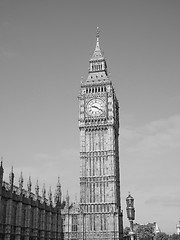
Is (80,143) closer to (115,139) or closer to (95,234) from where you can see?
(115,139)

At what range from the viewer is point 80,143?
292ft

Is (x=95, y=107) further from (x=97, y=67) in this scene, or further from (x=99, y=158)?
(x=97, y=67)

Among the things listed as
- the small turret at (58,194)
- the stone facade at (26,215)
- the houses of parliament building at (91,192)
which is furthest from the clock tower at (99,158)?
the small turret at (58,194)

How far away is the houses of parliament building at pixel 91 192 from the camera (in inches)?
3036

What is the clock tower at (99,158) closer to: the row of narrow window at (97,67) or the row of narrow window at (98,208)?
the row of narrow window at (98,208)

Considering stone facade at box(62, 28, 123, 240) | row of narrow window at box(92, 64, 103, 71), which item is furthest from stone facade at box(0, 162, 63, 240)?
row of narrow window at box(92, 64, 103, 71)

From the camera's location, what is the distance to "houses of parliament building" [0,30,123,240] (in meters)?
77.1

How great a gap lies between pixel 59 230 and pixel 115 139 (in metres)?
26.2

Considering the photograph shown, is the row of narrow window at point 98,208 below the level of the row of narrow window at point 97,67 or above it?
below

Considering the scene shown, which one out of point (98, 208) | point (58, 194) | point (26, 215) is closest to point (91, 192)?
point (98, 208)

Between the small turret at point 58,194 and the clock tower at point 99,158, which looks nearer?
the clock tower at point 99,158

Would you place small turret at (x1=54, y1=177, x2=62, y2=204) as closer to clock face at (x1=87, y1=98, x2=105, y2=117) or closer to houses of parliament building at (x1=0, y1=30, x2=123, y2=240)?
houses of parliament building at (x1=0, y1=30, x2=123, y2=240)

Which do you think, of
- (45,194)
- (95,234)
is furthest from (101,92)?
(95,234)

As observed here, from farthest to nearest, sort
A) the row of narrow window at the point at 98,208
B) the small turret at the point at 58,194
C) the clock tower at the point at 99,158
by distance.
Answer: the small turret at the point at 58,194
the row of narrow window at the point at 98,208
the clock tower at the point at 99,158
